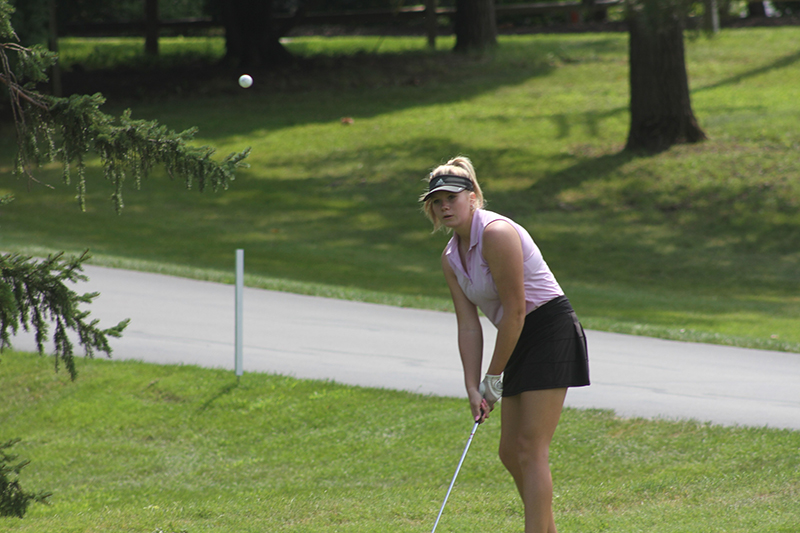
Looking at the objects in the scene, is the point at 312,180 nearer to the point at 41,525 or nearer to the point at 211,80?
the point at 211,80

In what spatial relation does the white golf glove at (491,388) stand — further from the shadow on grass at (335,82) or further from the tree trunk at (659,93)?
the shadow on grass at (335,82)

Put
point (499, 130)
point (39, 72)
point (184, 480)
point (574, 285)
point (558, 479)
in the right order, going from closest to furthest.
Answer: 1. point (39, 72)
2. point (558, 479)
3. point (184, 480)
4. point (574, 285)
5. point (499, 130)

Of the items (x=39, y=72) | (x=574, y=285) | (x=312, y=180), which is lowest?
(x=574, y=285)

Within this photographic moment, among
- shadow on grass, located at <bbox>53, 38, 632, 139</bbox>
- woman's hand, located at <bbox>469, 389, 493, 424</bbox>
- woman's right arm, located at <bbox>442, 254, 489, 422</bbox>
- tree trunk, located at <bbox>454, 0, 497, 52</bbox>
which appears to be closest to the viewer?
woman's hand, located at <bbox>469, 389, 493, 424</bbox>

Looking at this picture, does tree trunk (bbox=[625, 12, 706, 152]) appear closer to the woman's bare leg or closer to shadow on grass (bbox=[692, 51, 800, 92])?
shadow on grass (bbox=[692, 51, 800, 92])

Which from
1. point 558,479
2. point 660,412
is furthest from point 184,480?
point 660,412

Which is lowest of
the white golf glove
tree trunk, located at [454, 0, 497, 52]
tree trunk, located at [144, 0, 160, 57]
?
the white golf glove

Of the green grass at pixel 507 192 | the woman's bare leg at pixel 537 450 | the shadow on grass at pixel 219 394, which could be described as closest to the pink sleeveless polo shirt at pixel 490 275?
the woman's bare leg at pixel 537 450

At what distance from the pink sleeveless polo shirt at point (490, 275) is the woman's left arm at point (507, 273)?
0.08 meters

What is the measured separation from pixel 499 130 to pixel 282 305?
13.3 m

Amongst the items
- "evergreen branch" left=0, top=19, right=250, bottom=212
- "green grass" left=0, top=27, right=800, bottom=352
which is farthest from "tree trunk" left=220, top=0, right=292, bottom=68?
"evergreen branch" left=0, top=19, right=250, bottom=212

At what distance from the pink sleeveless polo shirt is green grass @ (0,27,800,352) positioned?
19.9 feet

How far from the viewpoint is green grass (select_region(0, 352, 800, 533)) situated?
18.5 ft

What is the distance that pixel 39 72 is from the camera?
5.48 m
